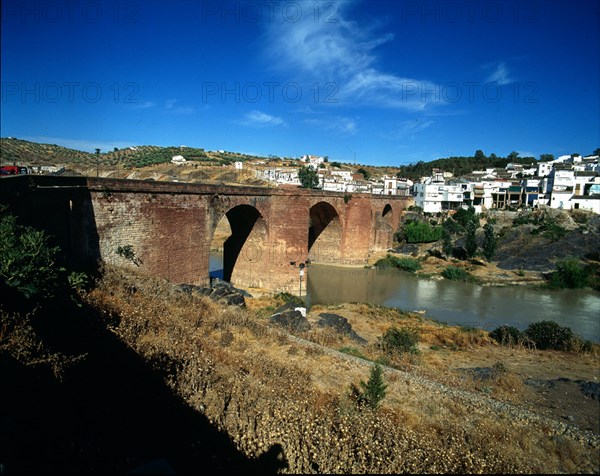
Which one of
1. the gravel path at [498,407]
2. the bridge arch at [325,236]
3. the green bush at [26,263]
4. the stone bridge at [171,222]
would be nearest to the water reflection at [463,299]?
the bridge arch at [325,236]

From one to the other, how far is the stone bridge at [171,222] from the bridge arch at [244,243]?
0.17ft

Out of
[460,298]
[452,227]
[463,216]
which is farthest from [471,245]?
[463,216]

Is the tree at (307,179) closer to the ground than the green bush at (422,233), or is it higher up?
higher up

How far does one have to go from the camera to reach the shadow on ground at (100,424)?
297 centimetres

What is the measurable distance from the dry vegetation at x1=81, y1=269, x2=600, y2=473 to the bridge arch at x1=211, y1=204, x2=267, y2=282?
841 centimetres

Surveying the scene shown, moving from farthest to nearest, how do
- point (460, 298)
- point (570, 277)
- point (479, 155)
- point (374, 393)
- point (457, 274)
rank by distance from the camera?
point (479, 155) < point (457, 274) < point (570, 277) < point (460, 298) < point (374, 393)

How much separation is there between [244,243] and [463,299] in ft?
41.7

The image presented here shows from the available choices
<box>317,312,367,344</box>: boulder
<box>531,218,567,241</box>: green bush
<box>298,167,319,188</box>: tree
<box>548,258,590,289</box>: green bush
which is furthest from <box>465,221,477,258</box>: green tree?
<box>298,167,319,188</box>: tree

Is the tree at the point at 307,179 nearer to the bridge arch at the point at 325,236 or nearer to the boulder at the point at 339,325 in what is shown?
the bridge arch at the point at 325,236

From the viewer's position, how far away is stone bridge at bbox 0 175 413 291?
9.65 m

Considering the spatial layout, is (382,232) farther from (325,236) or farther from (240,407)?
(240,407)

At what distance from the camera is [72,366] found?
4707 millimetres

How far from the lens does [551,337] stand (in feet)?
41.4

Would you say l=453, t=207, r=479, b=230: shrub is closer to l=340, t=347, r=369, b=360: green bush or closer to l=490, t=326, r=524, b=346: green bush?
l=490, t=326, r=524, b=346: green bush
